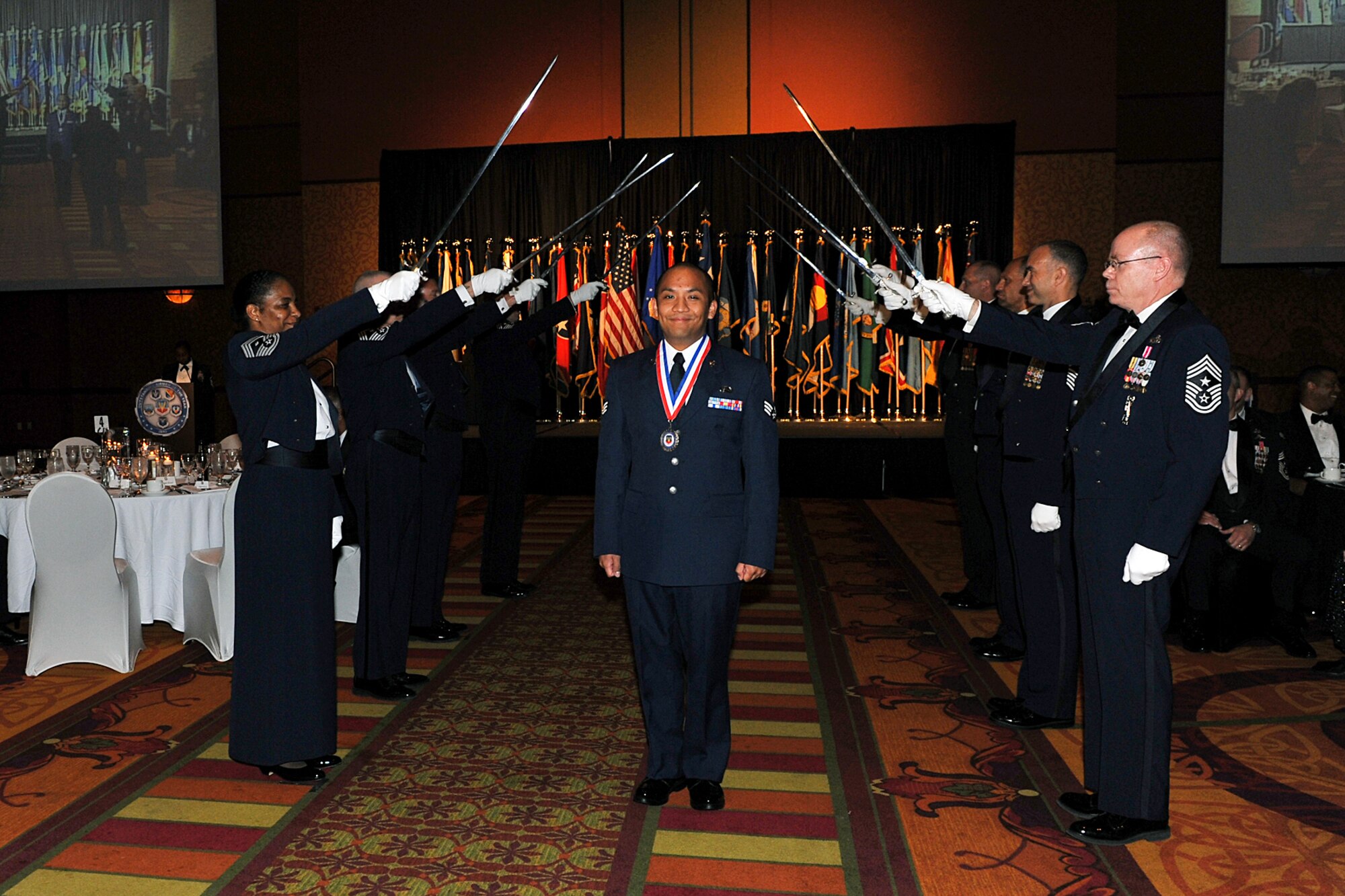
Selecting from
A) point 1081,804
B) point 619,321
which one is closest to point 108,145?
point 619,321

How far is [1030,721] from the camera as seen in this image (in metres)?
3.63

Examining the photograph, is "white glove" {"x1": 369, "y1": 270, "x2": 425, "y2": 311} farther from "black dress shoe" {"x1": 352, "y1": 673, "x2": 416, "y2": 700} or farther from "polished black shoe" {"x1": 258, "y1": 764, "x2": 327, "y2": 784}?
"black dress shoe" {"x1": 352, "y1": 673, "x2": 416, "y2": 700}

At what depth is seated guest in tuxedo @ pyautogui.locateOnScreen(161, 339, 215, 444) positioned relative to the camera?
1099 cm

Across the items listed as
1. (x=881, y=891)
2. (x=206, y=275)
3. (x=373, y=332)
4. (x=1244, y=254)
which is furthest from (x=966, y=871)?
(x=206, y=275)

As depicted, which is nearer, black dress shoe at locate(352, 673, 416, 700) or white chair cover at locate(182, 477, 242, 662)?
black dress shoe at locate(352, 673, 416, 700)

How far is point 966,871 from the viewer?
8.50 feet

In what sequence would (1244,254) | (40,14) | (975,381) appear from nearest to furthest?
(975,381)
(1244,254)
(40,14)

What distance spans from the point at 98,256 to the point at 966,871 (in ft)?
34.2

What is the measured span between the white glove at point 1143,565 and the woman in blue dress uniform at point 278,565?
2.12m

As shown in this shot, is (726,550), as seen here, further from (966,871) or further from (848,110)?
(848,110)

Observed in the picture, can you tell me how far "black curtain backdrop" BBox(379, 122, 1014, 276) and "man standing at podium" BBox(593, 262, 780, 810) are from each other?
24.1 ft

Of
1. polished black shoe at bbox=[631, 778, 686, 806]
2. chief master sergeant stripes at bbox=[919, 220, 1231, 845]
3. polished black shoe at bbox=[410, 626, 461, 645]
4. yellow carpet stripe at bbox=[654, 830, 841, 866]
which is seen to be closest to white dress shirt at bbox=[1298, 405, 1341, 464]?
chief master sergeant stripes at bbox=[919, 220, 1231, 845]

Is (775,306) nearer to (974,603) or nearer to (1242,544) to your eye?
(974,603)

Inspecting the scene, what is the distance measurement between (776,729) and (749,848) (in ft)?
3.16
